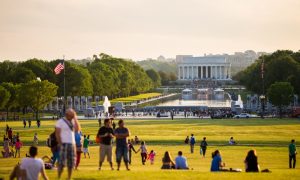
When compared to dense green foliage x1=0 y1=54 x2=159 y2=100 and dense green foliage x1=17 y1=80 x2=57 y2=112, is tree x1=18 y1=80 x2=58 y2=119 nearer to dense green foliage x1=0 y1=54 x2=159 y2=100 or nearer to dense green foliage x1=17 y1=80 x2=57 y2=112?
dense green foliage x1=17 y1=80 x2=57 y2=112

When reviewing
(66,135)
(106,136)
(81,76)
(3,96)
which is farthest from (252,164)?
(81,76)

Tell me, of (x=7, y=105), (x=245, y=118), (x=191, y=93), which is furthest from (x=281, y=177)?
(x=191, y=93)

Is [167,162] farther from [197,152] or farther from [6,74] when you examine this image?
[6,74]

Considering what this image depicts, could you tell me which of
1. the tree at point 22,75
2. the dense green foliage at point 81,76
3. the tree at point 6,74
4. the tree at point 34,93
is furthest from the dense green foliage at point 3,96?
the tree at point 6,74

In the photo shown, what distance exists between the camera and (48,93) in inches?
3745

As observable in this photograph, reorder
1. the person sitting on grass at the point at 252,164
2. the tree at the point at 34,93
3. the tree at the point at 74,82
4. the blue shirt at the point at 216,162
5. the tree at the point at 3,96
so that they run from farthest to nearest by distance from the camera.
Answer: the tree at the point at 74,82 → the tree at the point at 3,96 → the tree at the point at 34,93 → the blue shirt at the point at 216,162 → the person sitting on grass at the point at 252,164

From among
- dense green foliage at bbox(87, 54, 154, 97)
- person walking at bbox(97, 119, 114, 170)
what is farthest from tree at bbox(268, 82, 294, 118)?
person walking at bbox(97, 119, 114, 170)

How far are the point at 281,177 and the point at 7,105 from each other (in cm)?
8205

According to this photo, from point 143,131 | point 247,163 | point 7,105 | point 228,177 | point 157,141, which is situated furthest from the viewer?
point 7,105

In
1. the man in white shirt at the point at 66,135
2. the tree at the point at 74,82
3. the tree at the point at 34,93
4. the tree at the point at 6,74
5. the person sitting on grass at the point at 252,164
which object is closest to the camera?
the man in white shirt at the point at 66,135

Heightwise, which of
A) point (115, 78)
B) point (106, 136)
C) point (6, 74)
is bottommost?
point (106, 136)

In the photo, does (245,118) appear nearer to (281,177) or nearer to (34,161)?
(281,177)

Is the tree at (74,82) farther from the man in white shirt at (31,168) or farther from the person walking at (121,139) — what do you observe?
the man in white shirt at (31,168)

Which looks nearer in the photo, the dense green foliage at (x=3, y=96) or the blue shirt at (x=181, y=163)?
the blue shirt at (x=181, y=163)
